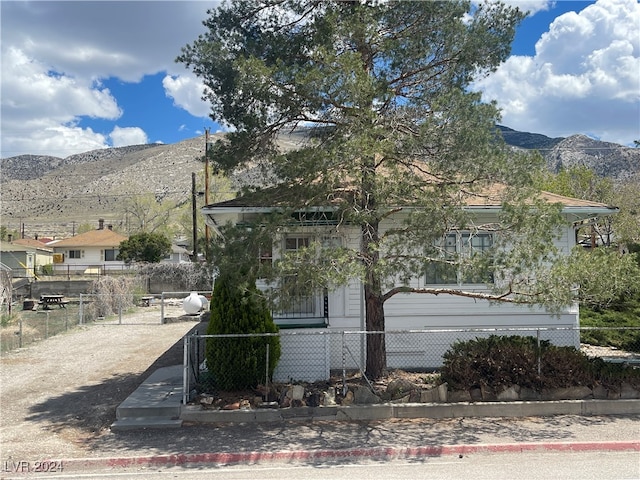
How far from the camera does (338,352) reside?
11836mm

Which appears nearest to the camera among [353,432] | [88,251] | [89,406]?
[353,432]

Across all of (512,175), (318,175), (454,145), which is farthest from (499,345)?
(318,175)

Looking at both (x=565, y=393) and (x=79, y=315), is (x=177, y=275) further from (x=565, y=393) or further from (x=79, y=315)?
(x=565, y=393)

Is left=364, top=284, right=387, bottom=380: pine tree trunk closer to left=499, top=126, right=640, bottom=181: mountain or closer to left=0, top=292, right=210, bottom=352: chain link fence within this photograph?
left=0, top=292, right=210, bottom=352: chain link fence

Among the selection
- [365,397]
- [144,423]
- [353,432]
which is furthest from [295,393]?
[144,423]

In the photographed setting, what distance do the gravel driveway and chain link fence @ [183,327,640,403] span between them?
1.58 m

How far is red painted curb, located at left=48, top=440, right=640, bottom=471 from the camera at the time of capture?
704 centimetres

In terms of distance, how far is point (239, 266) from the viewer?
330 inches

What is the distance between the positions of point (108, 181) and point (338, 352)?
139 m

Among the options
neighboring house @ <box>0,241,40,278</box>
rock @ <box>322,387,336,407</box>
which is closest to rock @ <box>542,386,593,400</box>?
rock @ <box>322,387,336,407</box>

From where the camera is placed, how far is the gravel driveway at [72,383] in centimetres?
796

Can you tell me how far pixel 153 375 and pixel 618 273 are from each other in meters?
8.85

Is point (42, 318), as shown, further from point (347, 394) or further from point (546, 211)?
point (546, 211)

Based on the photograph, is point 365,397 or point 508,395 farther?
point 508,395
